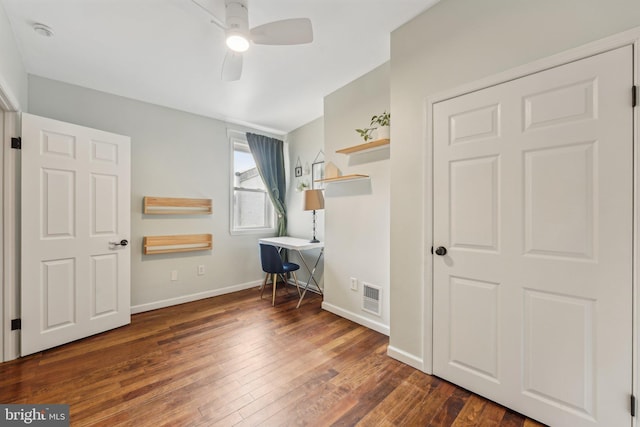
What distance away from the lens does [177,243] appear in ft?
10.8

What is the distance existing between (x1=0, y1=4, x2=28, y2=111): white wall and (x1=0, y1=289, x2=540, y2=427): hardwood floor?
2087 mm

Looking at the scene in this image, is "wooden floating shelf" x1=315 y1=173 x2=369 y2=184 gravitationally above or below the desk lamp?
above

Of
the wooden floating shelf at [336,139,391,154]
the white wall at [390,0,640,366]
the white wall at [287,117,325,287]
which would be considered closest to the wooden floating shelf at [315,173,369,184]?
the wooden floating shelf at [336,139,391,154]

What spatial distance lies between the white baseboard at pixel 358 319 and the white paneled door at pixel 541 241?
71 centimetres

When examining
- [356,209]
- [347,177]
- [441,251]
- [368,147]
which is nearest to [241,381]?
[441,251]

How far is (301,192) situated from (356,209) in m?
1.41

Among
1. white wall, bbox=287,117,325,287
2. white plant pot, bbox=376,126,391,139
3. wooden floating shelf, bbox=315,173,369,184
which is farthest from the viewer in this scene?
white wall, bbox=287,117,325,287

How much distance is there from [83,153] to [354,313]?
3.15m

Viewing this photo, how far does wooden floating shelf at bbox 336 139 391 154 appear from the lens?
2.33 meters

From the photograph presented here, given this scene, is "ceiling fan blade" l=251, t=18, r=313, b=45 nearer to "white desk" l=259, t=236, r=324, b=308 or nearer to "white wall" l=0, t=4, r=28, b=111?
"white wall" l=0, t=4, r=28, b=111

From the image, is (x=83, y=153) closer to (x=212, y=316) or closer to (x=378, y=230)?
(x=212, y=316)

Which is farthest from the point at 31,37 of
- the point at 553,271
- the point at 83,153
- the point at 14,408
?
the point at 553,271

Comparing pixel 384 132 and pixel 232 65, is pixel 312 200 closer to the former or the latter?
pixel 384 132

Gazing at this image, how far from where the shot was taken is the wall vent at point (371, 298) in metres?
2.57
